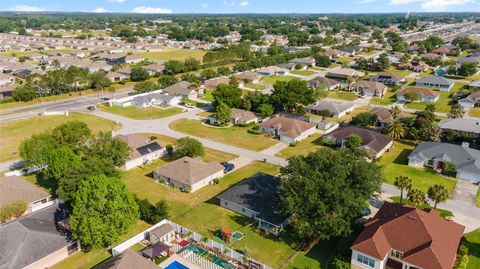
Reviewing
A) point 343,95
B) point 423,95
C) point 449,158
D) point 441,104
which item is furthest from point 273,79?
point 449,158

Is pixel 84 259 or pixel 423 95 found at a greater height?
pixel 84 259

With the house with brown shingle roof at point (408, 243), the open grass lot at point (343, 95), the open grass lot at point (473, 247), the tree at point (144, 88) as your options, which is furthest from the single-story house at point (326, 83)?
the house with brown shingle roof at point (408, 243)

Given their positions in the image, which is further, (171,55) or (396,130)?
(171,55)

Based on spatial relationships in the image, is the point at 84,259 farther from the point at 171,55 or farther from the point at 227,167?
the point at 171,55

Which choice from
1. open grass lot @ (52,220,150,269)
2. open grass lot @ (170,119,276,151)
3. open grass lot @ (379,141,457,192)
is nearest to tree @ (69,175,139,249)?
open grass lot @ (52,220,150,269)

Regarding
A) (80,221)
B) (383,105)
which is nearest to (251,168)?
(80,221)

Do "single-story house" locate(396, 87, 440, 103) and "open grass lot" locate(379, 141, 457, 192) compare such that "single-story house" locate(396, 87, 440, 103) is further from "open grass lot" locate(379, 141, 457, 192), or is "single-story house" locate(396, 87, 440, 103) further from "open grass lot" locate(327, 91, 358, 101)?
"open grass lot" locate(379, 141, 457, 192)

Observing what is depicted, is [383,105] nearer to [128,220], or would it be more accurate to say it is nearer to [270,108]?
[270,108]
